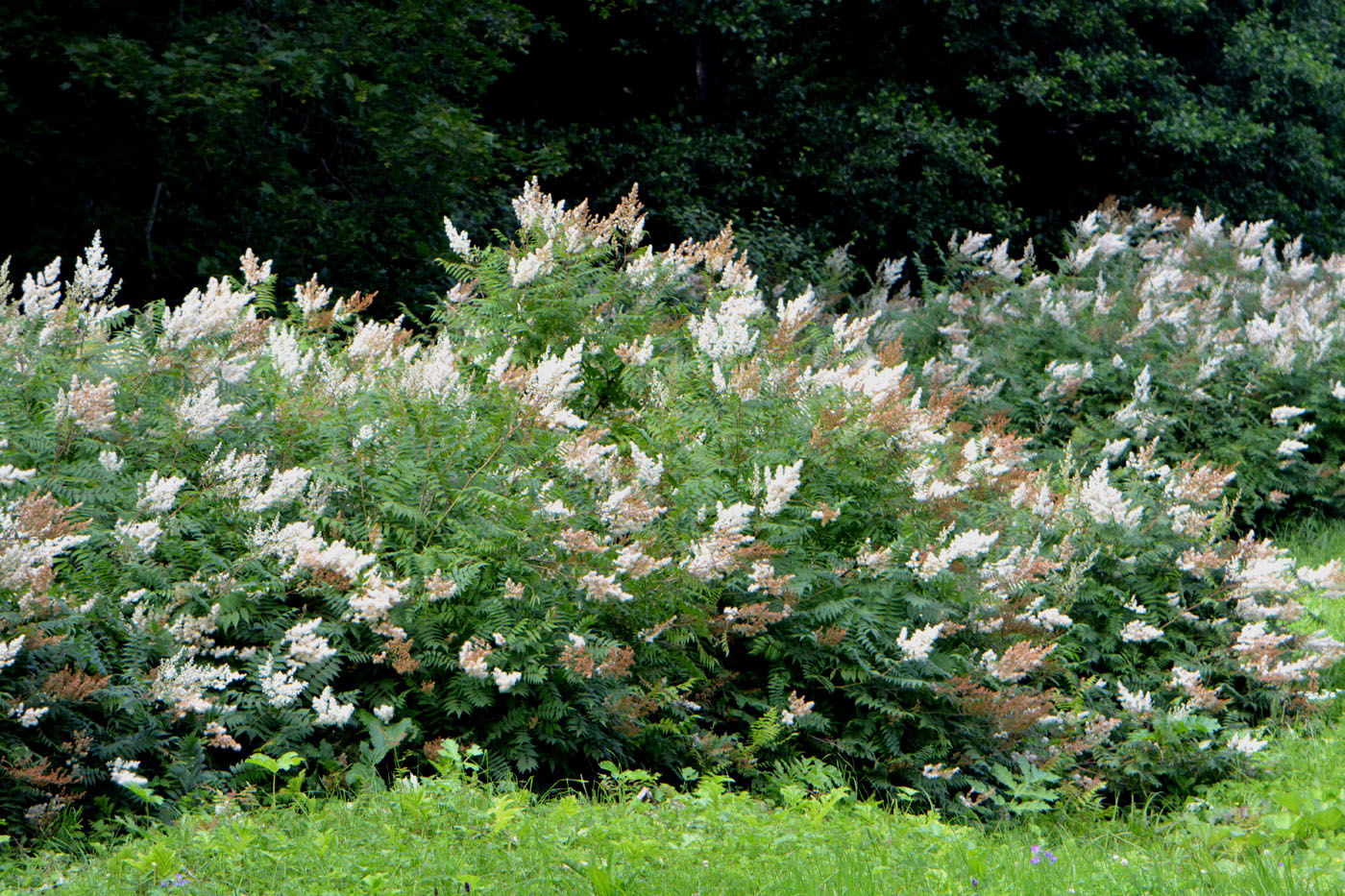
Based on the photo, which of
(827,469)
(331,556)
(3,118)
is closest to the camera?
(331,556)

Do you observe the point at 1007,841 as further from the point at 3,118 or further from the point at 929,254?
the point at 929,254

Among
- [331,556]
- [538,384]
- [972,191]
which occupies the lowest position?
[972,191]

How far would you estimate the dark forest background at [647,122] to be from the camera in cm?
1135

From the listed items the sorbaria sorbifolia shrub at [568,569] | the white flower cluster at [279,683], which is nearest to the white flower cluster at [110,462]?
the sorbaria sorbifolia shrub at [568,569]

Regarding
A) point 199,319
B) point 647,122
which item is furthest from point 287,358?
point 647,122

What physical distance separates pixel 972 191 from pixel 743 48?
341 cm

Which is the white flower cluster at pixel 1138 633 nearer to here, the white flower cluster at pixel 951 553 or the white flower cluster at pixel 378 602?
the white flower cluster at pixel 951 553

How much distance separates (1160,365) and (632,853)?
30.6 ft

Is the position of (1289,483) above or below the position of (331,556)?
below

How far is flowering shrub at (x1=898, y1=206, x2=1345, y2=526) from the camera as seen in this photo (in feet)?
37.4

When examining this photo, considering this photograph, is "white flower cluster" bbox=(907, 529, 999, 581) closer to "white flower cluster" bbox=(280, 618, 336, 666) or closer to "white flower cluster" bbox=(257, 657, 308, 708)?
"white flower cluster" bbox=(280, 618, 336, 666)

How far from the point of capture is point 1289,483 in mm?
11367

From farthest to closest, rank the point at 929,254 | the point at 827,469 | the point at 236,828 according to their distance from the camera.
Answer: the point at 929,254
the point at 827,469
the point at 236,828

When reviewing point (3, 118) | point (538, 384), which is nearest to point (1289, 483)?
point (538, 384)
